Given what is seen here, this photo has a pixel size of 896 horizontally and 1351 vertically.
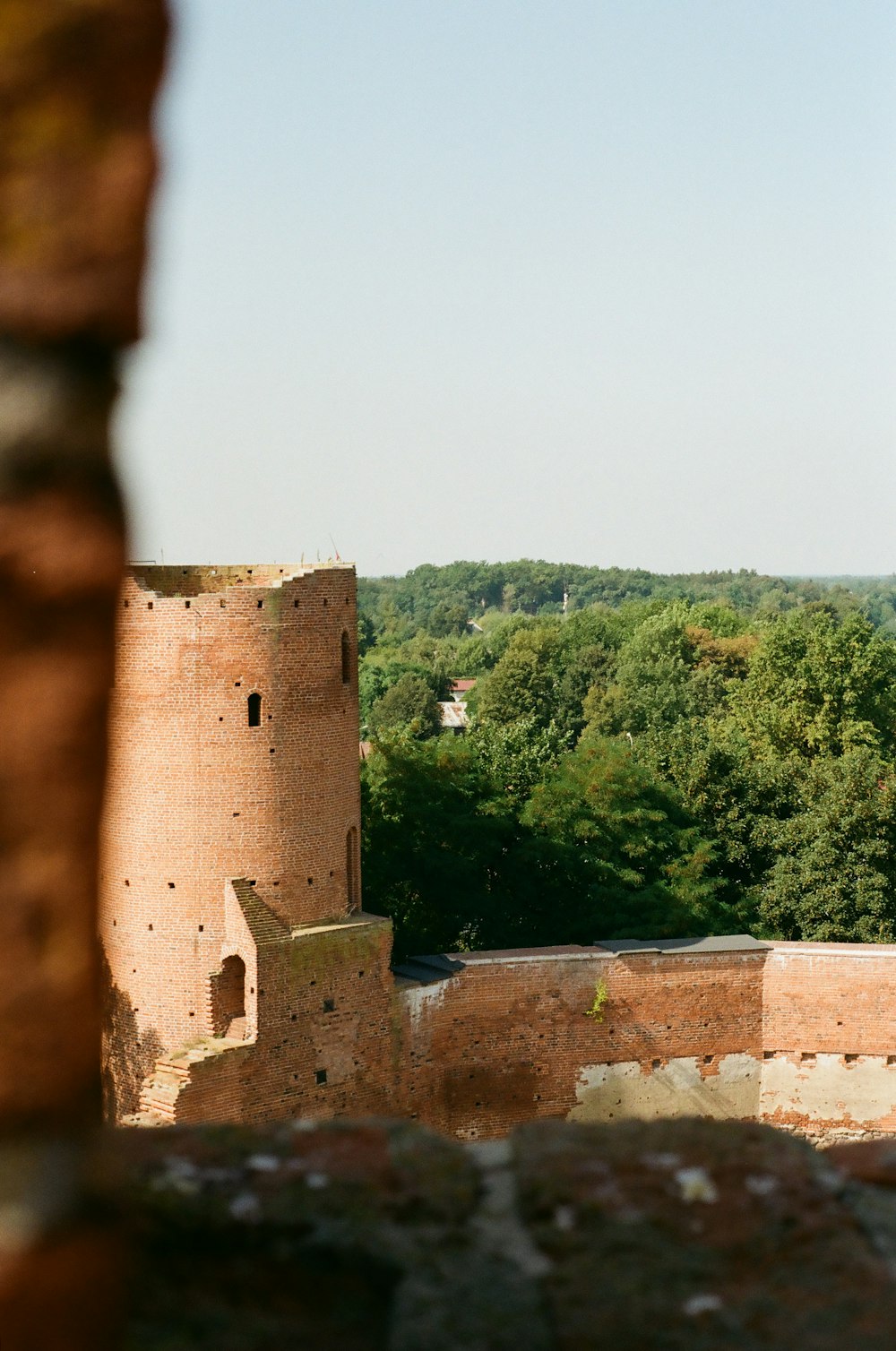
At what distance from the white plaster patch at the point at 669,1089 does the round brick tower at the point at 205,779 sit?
5.56 m

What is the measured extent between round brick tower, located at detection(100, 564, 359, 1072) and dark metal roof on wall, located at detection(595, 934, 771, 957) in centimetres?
539

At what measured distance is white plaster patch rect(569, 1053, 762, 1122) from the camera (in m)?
20.7

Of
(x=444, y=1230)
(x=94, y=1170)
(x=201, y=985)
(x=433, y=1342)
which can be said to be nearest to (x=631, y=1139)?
(x=444, y=1230)

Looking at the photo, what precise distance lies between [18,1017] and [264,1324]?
98 centimetres

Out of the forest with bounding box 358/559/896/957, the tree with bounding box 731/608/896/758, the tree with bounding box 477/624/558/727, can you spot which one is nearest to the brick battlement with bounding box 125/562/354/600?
the forest with bounding box 358/559/896/957

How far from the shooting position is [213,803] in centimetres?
1698

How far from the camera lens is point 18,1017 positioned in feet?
5.35

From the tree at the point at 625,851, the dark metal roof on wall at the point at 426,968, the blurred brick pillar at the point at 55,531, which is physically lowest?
the dark metal roof on wall at the point at 426,968

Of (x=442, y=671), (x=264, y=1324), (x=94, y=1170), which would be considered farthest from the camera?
(x=442, y=671)

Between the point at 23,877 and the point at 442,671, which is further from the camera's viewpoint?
the point at 442,671

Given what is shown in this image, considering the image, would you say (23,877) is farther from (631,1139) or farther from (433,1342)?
(631,1139)

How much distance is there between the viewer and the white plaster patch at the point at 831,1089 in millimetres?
21156

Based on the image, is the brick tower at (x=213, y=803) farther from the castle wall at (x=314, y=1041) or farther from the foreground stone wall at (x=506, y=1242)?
the foreground stone wall at (x=506, y=1242)

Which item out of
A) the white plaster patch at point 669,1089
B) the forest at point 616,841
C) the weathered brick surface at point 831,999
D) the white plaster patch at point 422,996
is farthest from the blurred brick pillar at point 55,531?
the forest at point 616,841
